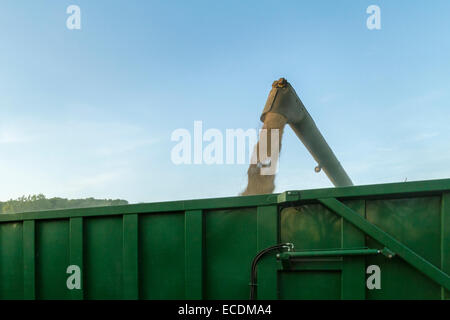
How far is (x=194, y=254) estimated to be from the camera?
2.97 m

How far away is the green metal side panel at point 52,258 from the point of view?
348 cm

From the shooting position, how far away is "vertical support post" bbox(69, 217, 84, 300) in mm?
3355

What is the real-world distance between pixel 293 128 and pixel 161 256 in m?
3.59

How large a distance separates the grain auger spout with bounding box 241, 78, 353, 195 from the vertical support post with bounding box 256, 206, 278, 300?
2184 millimetres

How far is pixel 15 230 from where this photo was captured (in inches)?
147

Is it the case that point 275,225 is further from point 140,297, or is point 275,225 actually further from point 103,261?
point 103,261

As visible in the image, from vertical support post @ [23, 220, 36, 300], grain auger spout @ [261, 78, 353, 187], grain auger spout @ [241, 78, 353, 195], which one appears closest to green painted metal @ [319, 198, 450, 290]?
grain auger spout @ [241, 78, 353, 195]

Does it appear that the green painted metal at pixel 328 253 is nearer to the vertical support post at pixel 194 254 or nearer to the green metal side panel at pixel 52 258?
the vertical support post at pixel 194 254

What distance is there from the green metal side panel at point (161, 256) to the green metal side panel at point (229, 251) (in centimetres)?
25

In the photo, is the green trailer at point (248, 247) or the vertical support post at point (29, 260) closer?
the green trailer at point (248, 247)

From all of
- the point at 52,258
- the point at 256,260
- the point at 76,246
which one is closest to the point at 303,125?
Result: the point at 256,260

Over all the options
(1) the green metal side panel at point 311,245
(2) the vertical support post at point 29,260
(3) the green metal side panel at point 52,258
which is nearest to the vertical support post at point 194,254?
(1) the green metal side panel at point 311,245
